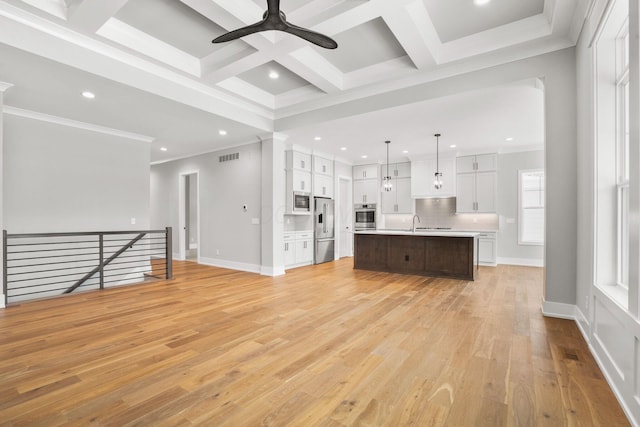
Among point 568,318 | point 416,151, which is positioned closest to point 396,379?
A: point 568,318

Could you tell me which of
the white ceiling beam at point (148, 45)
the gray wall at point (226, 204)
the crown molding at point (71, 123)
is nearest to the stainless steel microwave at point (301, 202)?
the gray wall at point (226, 204)

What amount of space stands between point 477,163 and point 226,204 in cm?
607

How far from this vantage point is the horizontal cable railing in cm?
476

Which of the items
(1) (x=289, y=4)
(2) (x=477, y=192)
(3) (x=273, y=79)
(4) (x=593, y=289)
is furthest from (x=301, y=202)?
(4) (x=593, y=289)

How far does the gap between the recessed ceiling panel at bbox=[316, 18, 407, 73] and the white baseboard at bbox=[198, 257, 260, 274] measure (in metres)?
4.17

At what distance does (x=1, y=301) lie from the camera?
3883 mm

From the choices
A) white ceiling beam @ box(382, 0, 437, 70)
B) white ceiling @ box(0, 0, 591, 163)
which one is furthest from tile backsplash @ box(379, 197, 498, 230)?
white ceiling beam @ box(382, 0, 437, 70)

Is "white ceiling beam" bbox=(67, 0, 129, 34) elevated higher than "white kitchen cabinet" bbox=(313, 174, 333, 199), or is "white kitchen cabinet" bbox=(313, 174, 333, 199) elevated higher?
"white ceiling beam" bbox=(67, 0, 129, 34)

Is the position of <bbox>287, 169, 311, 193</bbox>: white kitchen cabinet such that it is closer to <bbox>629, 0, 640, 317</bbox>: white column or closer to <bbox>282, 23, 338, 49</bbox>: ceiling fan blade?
<bbox>282, 23, 338, 49</bbox>: ceiling fan blade

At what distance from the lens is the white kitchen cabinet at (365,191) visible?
29.6ft

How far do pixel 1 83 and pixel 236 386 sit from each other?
454cm

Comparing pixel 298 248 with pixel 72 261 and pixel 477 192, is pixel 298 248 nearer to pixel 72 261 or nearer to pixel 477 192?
pixel 72 261

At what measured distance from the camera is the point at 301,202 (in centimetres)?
738

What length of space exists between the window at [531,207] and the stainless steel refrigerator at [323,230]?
4512 mm
